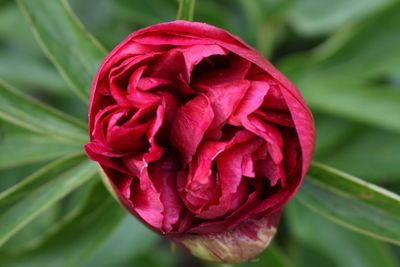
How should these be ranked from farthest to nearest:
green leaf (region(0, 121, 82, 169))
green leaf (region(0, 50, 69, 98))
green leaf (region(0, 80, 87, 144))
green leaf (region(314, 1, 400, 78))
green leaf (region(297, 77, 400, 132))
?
green leaf (region(0, 50, 69, 98))
green leaf (region(314, 1, 400, 78))
green leaf (region(297, 77, 400, 132))
green leaf (region(0, 121, 82, 169))
green leaf (region(0, 80, 87, 144))

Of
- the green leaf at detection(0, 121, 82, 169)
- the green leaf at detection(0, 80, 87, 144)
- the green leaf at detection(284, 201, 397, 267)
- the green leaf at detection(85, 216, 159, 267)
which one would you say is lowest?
the green leaf at detection(284, 201, 397, 267)

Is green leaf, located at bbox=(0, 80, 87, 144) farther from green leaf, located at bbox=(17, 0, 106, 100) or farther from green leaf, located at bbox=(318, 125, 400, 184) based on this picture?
green leaf, located at bbox=(318, 125, 400, 184)

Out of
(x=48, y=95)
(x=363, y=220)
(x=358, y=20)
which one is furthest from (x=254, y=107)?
(x=48, y=95)

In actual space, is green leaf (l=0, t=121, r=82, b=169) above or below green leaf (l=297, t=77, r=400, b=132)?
above

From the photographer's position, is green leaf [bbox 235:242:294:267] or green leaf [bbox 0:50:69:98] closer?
green leaf [bbox 235:242:294:267]

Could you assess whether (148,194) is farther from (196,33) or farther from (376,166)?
(376,166)

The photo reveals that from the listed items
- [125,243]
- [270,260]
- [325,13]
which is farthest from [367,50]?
[125,243]

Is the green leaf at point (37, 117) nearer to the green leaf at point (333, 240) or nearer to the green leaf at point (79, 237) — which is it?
the green leaf at point (79, 237)

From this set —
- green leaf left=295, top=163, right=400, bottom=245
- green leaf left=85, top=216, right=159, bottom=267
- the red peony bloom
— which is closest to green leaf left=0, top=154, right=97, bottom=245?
the red peony bloom
